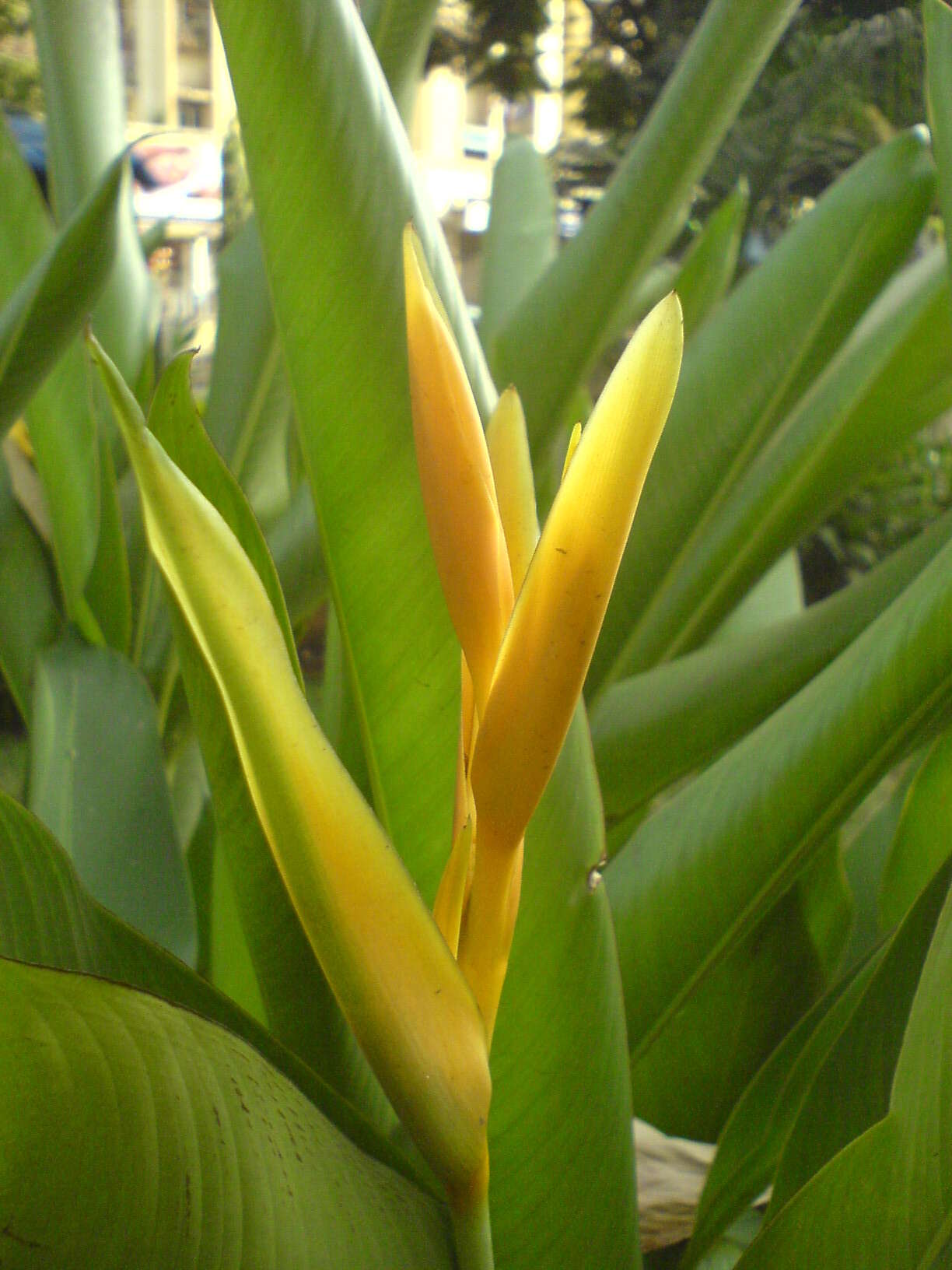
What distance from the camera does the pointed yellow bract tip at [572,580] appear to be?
7.5 inches

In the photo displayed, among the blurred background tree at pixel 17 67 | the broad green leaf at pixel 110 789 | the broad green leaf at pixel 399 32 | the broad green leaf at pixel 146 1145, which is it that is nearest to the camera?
the broad green leaf at pixel 146 1145

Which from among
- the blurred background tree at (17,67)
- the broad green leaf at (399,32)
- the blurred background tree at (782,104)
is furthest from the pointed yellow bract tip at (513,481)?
the blurred background tree at (17,67)

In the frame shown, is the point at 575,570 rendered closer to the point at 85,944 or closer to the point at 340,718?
the point at 85,944

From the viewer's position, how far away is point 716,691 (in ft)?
1.99

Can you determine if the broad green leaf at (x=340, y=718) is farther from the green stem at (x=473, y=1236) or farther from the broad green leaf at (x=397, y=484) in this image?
the green stem at (x=473, y=1236)

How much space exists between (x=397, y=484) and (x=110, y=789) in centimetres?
20

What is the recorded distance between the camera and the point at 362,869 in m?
0.20

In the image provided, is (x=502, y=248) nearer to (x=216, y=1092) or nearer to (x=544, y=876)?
(x=544, y=876)

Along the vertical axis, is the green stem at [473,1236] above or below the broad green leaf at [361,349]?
below

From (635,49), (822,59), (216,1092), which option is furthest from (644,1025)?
(635,49)

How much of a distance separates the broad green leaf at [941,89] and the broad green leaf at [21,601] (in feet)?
1.61

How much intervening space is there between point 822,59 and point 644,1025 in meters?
1.23

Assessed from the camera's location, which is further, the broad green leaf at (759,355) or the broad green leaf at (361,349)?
the broad green leaf at (759,355)

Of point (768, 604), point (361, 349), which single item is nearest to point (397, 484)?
point (361, 349)
